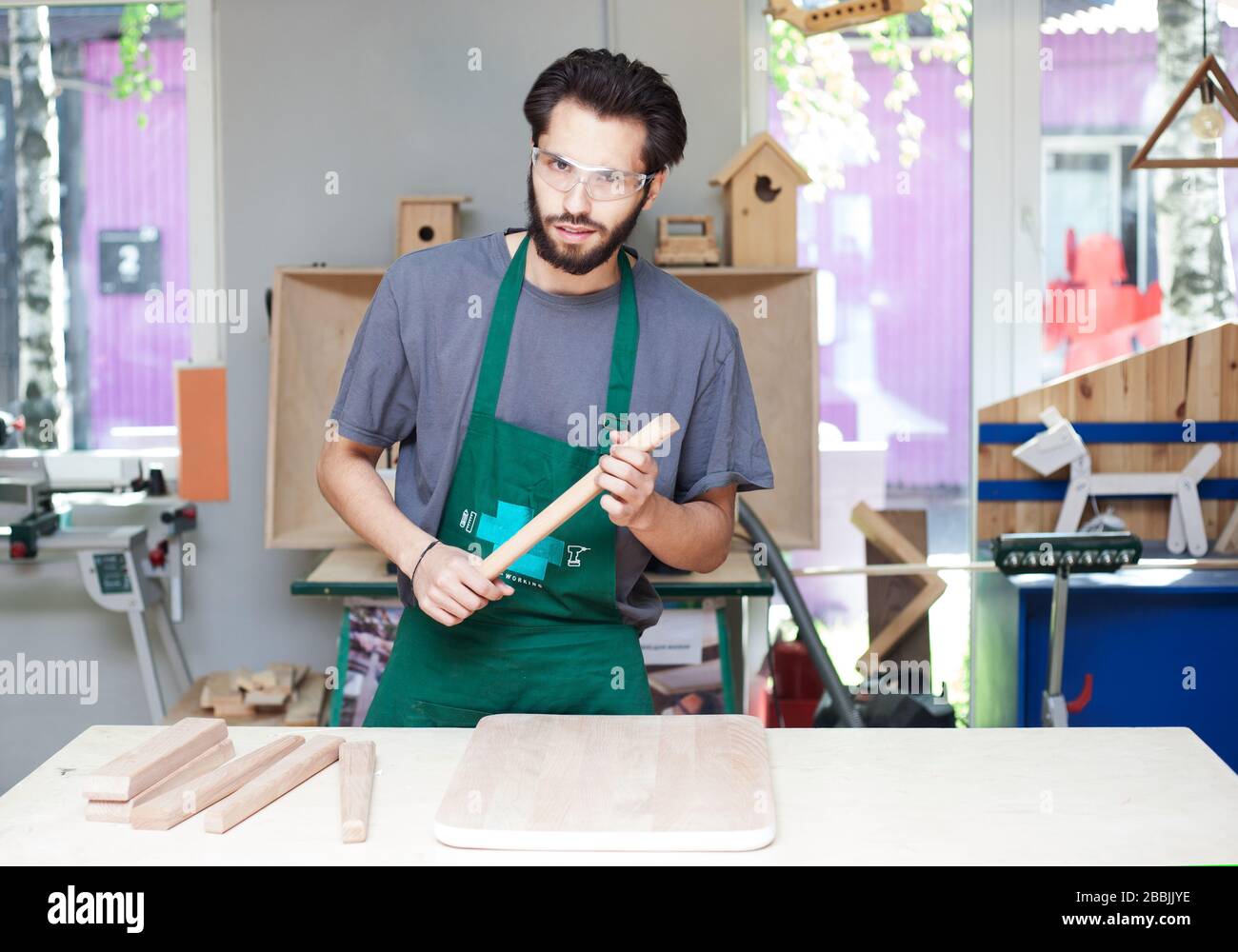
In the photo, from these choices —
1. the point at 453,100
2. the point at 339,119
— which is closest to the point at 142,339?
the point at 339,119

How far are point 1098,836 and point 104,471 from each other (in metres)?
3.39

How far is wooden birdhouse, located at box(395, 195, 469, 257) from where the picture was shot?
11.4ft

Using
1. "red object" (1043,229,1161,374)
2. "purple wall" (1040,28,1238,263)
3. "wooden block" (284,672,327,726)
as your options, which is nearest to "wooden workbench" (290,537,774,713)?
"wooden block" (284,672,327,726)

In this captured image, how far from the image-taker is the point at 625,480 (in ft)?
5.41

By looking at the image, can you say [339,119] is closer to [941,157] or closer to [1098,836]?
[941,157]

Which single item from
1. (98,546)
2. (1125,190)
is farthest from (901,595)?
(98,546)

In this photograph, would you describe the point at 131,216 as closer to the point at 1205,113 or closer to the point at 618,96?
the point at 618,96

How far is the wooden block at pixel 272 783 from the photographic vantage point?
1.40 metres

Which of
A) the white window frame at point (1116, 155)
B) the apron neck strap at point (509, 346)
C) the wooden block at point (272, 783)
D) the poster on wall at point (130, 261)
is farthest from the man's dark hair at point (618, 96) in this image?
the poster on wall at point (130, 261)

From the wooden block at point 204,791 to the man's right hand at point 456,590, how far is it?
253mm

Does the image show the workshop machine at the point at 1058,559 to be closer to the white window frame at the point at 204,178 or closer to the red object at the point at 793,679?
the red object at the point at 793,679

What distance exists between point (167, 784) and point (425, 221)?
7.35 feet
